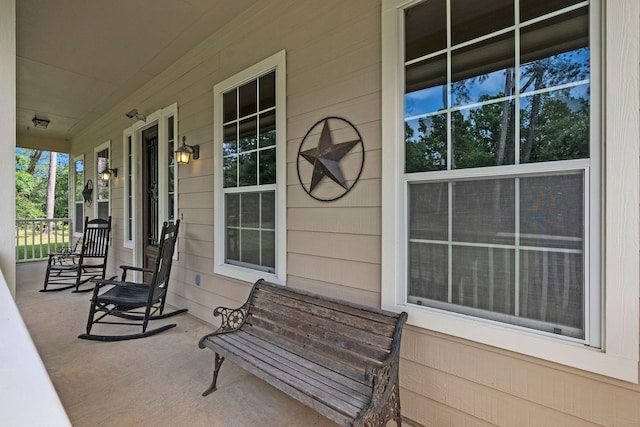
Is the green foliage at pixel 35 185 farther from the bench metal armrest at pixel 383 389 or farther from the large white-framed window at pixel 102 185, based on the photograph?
the bench metal armrest at pixel 383 389

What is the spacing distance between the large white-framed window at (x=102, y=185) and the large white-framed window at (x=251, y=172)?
362 cm

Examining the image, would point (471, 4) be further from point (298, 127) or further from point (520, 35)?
point (298, 127)

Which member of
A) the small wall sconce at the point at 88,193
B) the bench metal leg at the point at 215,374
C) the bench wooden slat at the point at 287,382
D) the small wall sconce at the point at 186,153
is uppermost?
the small wall sconce at the point at 186,153

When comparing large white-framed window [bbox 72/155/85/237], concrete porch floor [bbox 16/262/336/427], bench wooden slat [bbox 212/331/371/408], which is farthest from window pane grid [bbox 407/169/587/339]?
large white-framed window [bbox 72/155/85/237]

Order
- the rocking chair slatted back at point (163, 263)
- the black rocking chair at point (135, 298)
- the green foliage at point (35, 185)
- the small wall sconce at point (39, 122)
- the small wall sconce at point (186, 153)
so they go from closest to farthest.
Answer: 1. the black rocking chair at point (135, 298)
2. the rocking chair slatted back at point (163, 263)
3. the small wall sconce at point (186, 153)
4. the small wall sconce at point (39, 122)
5. the green foliage at point (35, 185)

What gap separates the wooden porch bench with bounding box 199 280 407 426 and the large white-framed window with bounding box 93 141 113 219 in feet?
16.1

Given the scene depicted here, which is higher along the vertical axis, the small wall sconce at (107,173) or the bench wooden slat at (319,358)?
the small wall sconce at (107,173)

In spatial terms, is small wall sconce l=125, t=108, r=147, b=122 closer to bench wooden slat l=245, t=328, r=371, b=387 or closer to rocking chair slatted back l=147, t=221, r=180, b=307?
rocking chair slatted back l=147, t=221, r=180, b=307

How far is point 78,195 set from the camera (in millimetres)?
7191

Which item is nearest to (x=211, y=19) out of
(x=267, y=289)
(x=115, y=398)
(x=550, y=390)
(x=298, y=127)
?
(x=298, y=127)

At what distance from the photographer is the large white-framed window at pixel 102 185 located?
563 centimetres

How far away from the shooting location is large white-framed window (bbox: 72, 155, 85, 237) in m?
6.98

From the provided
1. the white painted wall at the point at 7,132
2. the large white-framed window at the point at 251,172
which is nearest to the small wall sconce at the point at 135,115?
the large white-framed window at the point at 251,172

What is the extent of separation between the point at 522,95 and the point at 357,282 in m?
1.35
